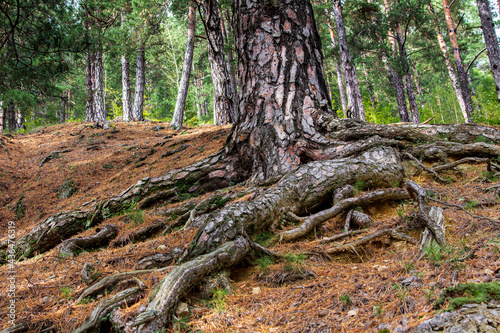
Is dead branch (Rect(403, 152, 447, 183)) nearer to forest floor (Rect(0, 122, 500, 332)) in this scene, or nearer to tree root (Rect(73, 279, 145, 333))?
forest floor (Rect(0, 122, 500, 332))

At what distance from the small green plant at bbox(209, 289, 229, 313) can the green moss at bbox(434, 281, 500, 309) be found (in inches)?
49.6

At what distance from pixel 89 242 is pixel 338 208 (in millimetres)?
3060

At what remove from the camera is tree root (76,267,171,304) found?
2.26 meters

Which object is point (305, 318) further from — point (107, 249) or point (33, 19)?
point (33, 19)

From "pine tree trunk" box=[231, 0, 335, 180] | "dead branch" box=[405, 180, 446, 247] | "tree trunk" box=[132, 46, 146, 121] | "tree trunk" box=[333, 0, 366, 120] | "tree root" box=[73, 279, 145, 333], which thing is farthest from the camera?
"tree trunk" box=[132, 46, 146, 121]

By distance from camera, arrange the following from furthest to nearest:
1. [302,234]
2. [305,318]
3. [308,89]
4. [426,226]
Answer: [308,89] → [302,234] → [426,226] → [305,318]

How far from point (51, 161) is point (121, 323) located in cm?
930

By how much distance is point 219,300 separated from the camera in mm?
2031

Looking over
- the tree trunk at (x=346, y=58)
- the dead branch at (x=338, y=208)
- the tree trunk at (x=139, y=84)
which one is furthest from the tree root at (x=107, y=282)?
the tree trunk at (x=139, y=84)

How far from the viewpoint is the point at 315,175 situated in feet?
11.1

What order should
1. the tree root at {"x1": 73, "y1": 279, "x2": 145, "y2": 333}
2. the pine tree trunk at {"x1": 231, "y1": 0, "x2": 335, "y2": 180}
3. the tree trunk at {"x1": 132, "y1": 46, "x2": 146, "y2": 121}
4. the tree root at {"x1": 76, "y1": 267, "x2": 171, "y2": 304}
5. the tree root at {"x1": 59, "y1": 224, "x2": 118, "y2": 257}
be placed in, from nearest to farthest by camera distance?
the tree root at {"x1": 73, "y1": 279, "x2": 145, "y2": 333} → the tree root at {"x1": 76, "y1": 267, "x2": 171, "y2": 304} → the tree root at {"x1": 59, "y1": 224, "x2": 118, "y2": 257} → the pine tree trunk at {"x1": 231, "y1": 0, "x2": 335, "y2": 180} → the tree trunk at {"x1": 132, "y1": 46, "x2": 146, "y2": 121}

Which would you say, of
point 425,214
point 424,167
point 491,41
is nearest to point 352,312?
point 425,214

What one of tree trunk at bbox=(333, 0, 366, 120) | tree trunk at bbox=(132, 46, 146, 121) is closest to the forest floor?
tree trunk at bbox=(333, 0, 366, 120)

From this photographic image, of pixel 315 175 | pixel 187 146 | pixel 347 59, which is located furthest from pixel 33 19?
pixel 347 59
